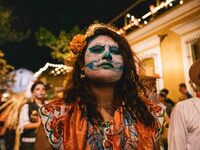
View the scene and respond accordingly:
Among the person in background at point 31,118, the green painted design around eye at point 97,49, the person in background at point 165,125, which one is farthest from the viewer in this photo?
the person in background at point 165,125

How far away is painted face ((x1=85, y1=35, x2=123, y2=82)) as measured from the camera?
8.21 ft

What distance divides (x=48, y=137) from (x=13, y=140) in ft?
16.8

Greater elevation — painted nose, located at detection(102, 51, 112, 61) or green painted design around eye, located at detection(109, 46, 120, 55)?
green painted design around eye, located at detection(109, 46, 120, 55)

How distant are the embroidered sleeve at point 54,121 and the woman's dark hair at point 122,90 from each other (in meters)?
0.12

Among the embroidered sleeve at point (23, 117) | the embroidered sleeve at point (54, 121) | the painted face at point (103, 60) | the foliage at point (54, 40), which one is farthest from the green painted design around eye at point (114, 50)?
the foliage at point (54, 40)

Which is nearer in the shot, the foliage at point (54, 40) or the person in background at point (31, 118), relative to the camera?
the person in background at point (31, 118)

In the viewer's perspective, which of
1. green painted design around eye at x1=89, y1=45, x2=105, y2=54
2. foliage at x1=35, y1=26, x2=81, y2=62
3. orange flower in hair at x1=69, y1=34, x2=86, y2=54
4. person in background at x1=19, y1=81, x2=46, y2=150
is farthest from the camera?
foliage at x1=35, y1=26, x2=81, y2=62

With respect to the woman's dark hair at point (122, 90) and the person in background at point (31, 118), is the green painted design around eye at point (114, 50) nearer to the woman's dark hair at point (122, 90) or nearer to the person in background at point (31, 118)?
Answer: the woman's dark hair at point (122, 90)

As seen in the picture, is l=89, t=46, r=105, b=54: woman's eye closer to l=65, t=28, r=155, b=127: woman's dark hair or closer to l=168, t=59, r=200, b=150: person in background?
l=65, t=28, r=155, b=127: woman's dark hair

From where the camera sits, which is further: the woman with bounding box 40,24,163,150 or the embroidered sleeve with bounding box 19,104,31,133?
the embroidered sleeve with bounding box 19,104,31,133

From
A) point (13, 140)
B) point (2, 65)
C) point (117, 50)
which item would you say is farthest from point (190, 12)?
point (2, 65)

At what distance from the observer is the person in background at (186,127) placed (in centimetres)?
337

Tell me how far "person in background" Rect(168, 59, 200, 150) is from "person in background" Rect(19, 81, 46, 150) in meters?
2.97

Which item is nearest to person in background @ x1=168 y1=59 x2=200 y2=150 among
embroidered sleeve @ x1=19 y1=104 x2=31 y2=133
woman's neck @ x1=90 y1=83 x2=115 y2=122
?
woman's neck @ x1=90 y1=83 x2=115 y2=122
